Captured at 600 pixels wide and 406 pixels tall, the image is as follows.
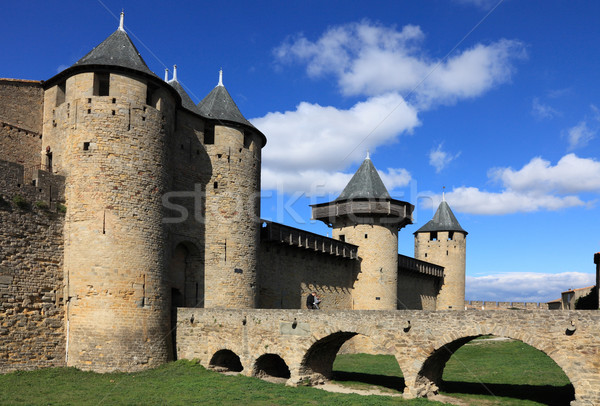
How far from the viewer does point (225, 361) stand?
18703 millimetres

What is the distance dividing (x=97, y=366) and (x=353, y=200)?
54.5ft

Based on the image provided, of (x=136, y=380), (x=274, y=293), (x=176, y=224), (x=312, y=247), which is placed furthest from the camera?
(x=312, y=247)

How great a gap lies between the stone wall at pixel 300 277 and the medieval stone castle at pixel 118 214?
217 millimetres

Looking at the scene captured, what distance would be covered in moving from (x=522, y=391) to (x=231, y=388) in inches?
331

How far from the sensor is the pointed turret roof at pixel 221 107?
22031 millimetres

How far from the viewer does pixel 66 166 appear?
17.4 m

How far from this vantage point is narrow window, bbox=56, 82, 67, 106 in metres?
18.5

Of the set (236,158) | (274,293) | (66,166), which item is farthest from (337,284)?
(66,166)

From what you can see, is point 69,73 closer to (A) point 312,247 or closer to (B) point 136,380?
(B) point 136,380

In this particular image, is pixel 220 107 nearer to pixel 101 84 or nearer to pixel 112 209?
pixel 101 84

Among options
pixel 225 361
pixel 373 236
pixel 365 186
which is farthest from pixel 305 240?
pixel 225 361

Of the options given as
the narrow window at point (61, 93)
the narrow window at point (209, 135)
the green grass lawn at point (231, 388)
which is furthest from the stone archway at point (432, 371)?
the narrow window at point (61, 93)

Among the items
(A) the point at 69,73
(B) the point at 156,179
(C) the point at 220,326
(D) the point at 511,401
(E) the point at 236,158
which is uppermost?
(A) the point at 69,73

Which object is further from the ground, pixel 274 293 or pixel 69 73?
pixel 69 73
